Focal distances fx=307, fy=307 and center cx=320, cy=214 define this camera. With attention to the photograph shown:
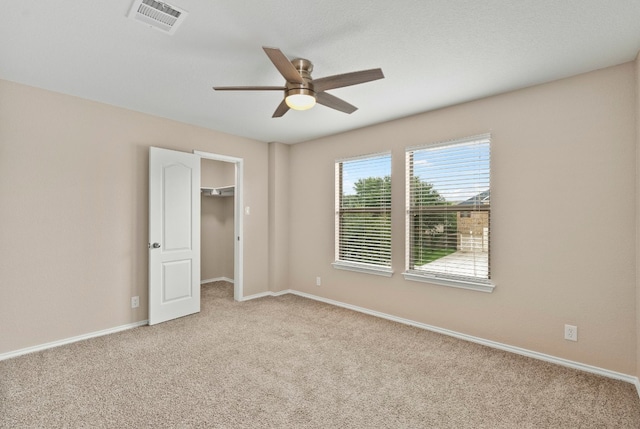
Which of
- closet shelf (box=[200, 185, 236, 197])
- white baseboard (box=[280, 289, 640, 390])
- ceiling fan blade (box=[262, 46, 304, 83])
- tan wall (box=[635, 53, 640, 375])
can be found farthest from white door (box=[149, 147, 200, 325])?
tan wall (box=[635, 53, 640, 375])

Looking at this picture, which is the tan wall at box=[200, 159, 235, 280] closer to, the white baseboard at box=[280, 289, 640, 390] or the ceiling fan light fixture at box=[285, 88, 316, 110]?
the white baseboard at box=[280, 289, 640, 390]

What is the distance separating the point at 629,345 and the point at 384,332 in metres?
2.02

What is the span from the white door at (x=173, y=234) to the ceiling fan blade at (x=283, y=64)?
231cm

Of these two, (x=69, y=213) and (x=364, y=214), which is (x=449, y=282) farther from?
(x=69, y=213)

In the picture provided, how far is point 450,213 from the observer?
3391 mm

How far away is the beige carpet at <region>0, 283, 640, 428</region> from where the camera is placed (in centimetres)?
197

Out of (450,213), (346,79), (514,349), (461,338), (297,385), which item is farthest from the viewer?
(450,213)

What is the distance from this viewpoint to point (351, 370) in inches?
102

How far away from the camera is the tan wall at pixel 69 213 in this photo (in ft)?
9.25

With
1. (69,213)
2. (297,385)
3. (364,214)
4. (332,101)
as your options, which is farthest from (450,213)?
(69,213)

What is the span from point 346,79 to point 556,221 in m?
2.24

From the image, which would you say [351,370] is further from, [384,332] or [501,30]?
[501,30]

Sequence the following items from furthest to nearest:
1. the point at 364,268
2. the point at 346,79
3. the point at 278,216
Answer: the point at 278,216 → the point at 364,268 → the point at 346,79

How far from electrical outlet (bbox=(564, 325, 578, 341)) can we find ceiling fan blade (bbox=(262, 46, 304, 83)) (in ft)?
9.91
